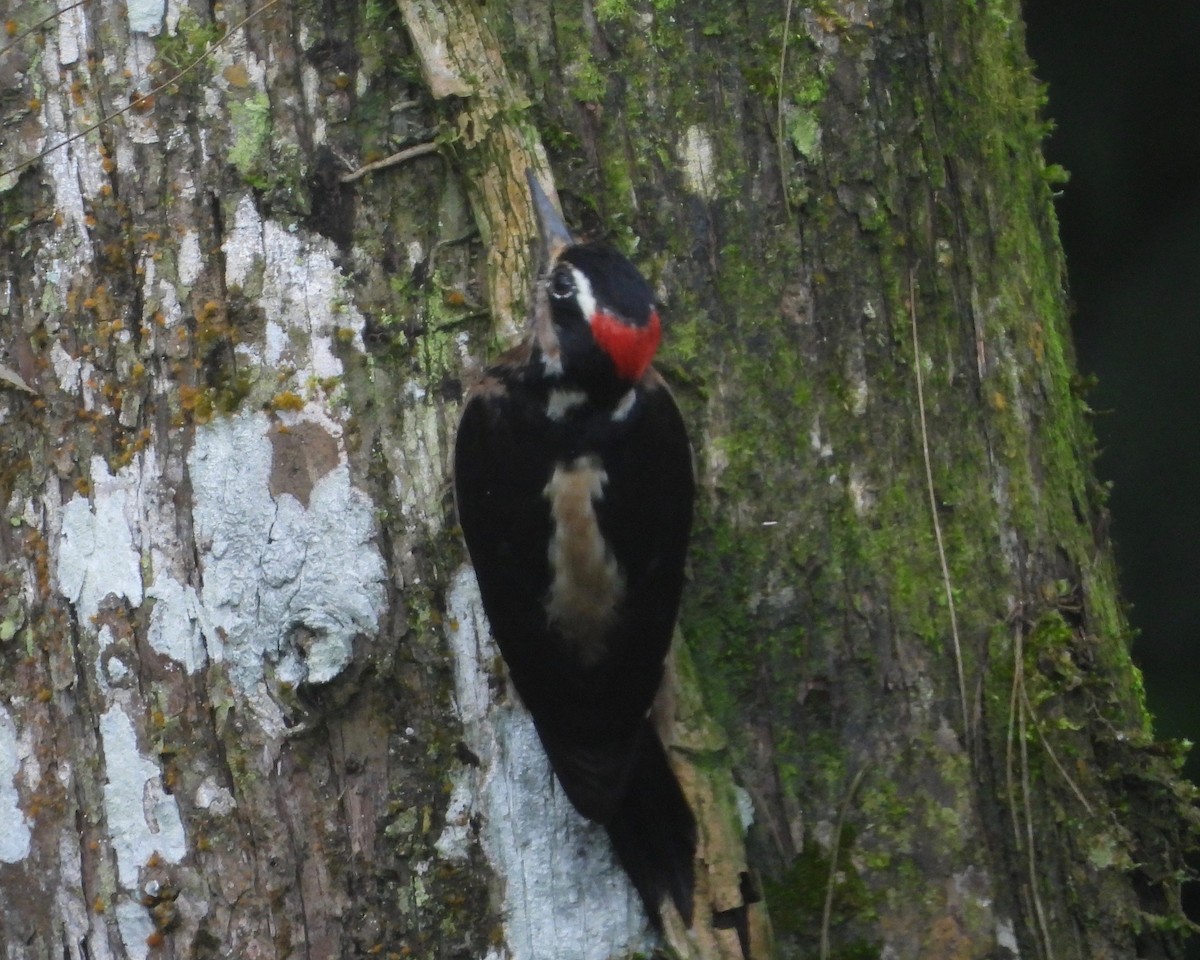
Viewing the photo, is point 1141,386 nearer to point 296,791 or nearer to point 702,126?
point 702,126

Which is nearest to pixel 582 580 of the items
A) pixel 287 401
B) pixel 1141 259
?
pixel 287 401

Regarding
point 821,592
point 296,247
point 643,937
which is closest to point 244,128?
point 296,247

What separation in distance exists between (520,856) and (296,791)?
1.25ft

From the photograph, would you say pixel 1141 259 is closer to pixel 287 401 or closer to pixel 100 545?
pixel 287 401

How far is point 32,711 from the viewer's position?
2.42 m

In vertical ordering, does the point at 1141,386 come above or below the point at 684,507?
above

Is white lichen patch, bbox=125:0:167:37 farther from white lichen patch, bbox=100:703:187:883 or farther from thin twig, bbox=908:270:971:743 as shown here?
thin twig, bbox=908:270:971:743

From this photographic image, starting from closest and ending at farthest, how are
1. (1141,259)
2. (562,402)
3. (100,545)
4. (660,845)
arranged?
1. (660,845)
2. (100,545)
3. (562,402)
4. (1141,259)

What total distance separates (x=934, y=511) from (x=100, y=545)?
1.44 m

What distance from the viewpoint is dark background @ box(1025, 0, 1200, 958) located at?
15.4 ft

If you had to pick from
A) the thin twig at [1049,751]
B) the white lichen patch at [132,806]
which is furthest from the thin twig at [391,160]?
the thin twig at [1049,751]

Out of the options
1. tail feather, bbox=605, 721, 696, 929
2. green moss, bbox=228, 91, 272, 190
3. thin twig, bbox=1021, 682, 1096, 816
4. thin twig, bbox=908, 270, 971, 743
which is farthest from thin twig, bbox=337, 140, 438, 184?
thin twig, bbox=1021, 682, 1096, 816

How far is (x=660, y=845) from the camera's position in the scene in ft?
7.52

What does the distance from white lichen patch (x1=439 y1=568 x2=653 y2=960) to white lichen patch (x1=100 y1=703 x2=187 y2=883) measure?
0.46 m
